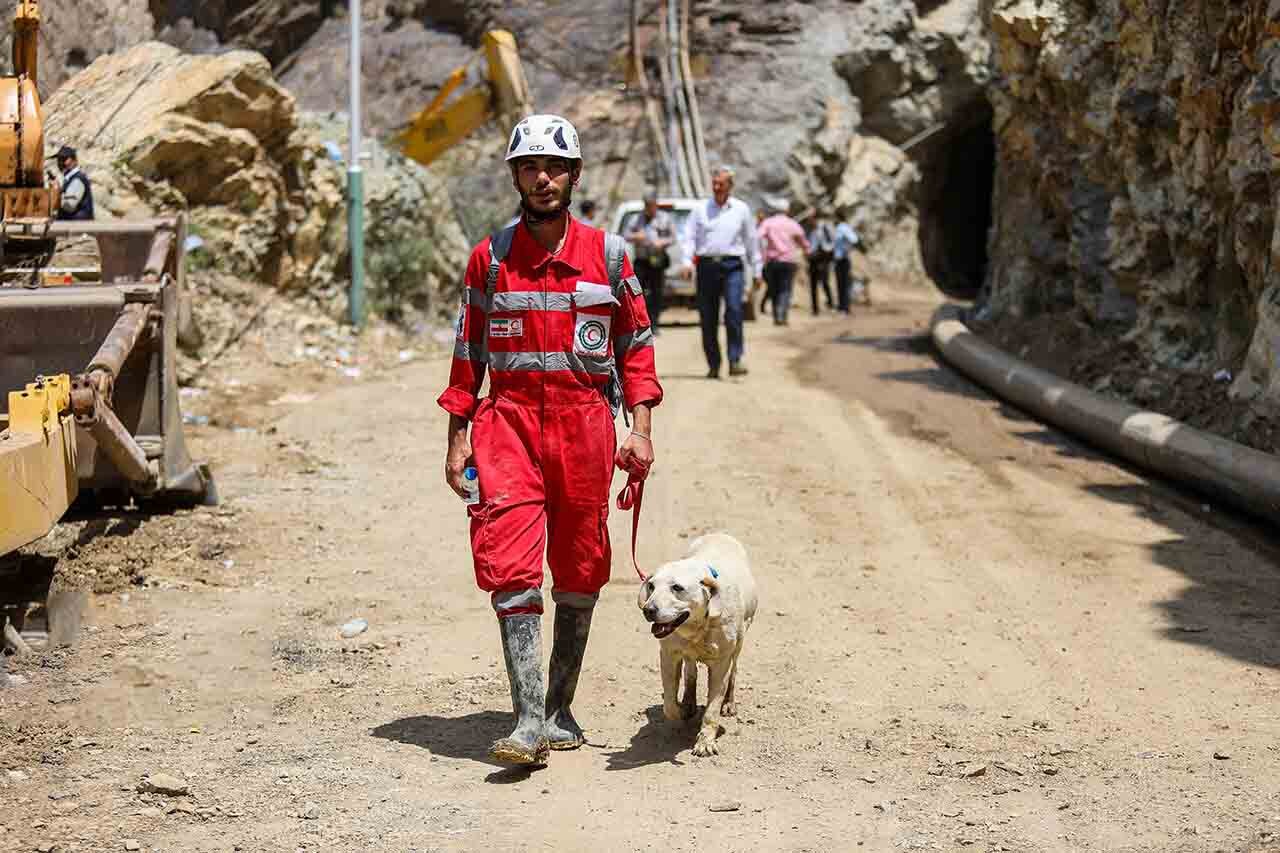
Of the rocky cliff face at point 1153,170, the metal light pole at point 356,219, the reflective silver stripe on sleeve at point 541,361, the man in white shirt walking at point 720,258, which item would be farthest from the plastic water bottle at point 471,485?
the metal light pole at point 356,219

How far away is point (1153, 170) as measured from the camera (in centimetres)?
1362

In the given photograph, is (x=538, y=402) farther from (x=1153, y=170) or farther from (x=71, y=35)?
(x=71, y=35)

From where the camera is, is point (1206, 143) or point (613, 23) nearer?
point (1206, 143)

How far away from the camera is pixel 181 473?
9.21 m

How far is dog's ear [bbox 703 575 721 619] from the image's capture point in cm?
541

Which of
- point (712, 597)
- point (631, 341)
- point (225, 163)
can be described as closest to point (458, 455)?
point (631, 341)

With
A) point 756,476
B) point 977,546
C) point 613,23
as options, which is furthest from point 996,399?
point 613,23

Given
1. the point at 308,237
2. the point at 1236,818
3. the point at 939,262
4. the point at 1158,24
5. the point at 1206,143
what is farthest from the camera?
the point at 939,262

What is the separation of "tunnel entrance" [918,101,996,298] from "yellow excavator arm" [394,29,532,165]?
8.96 metres

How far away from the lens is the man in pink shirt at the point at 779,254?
21.9 meters

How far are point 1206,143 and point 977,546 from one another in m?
4.86

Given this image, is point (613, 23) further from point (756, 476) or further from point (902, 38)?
point (756, 476)

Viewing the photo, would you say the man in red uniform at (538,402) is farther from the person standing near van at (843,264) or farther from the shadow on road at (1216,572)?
the person standing near van at (843,264)

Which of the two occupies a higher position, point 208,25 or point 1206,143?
point 208,25
